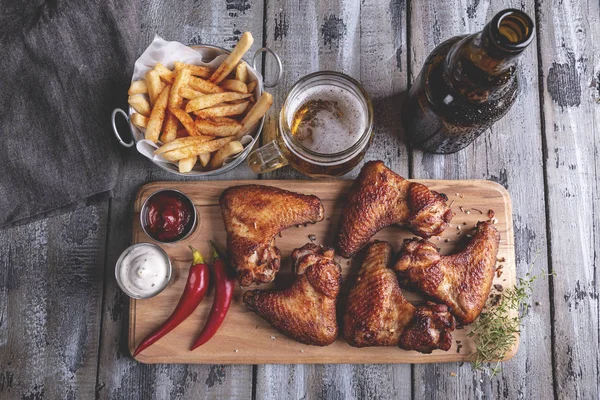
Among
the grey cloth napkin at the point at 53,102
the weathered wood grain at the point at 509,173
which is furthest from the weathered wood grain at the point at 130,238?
the weathered wood grain at the point at 509,173

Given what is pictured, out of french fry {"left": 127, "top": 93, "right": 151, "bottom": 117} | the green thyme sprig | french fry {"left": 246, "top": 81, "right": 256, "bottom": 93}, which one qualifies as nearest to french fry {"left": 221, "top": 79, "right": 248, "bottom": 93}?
french fry {"left": 246, "top": 81, "right": 256, "bottom": 93}

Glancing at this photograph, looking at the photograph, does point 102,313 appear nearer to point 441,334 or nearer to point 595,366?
point 441,334

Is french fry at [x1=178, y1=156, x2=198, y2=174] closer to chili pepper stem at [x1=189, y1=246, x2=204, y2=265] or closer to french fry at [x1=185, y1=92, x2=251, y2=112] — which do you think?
french fry at [x1=185, y1=92, x2=251, y2=112]

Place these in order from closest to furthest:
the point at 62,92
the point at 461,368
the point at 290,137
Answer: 1. the point at 290,137
2. the point at 62,92
3. the point at 461,368

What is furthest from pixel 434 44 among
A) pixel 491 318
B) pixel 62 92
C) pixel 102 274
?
pixel 102 274

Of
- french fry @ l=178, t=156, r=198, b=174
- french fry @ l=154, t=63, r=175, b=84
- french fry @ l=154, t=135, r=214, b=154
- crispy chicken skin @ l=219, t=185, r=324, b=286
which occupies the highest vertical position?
french fry @ l=154, t=63, r=175, b=84

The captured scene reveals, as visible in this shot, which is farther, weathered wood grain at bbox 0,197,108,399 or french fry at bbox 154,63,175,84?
weathered wood grain at bbox 0,197,108,399

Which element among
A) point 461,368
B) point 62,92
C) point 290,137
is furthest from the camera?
point 461,368
